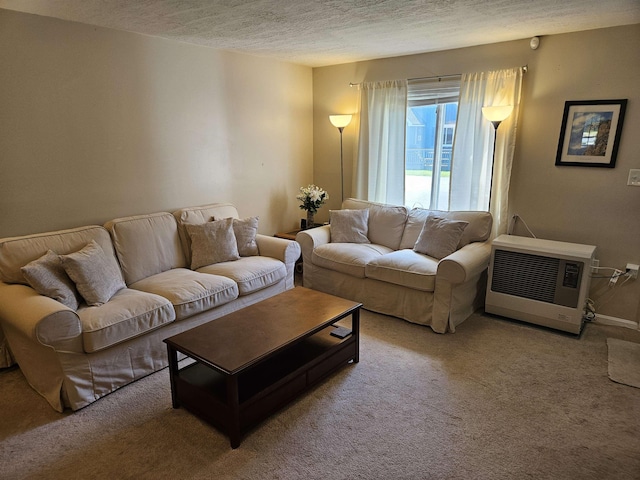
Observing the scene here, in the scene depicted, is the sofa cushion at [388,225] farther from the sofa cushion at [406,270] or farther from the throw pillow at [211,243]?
the throw pillow at [211,243]

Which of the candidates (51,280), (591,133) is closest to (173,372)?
(51,280)

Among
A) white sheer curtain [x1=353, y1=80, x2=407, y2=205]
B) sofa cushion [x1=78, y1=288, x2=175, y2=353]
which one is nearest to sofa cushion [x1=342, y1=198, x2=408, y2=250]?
white sheer curtain [x1=353, y1=80, x2=407, y2=205]

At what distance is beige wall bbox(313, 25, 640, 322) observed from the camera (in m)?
3.15

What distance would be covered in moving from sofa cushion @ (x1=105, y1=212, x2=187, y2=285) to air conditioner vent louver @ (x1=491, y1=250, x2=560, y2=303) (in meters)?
2.78

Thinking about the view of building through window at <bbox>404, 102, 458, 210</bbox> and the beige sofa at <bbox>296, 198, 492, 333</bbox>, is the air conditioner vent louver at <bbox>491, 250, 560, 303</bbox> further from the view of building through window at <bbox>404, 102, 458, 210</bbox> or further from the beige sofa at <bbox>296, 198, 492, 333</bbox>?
the view of building through window at <bbox>404, 102, 458, 210</bbox>

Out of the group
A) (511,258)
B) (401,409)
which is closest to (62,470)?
(401,409)

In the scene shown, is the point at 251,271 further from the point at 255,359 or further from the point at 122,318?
the point at 255,359

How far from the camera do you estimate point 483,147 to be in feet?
12.5

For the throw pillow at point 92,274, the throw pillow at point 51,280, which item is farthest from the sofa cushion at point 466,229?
the throw pillow at point 51,280

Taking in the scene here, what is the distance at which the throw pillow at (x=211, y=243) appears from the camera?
11.4 feet

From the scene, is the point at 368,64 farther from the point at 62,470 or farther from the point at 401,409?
the point at 62,470

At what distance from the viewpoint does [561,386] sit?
100 inches

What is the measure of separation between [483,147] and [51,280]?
3.67 m

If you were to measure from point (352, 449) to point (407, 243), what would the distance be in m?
2.34
